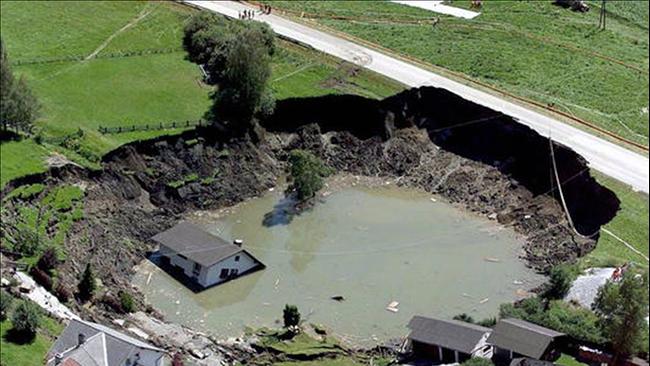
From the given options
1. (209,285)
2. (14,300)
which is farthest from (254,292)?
(14,300)

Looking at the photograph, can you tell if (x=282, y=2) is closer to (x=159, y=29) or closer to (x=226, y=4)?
(x=226, y=4)

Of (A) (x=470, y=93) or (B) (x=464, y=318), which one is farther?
(A) (x=470, y=93)

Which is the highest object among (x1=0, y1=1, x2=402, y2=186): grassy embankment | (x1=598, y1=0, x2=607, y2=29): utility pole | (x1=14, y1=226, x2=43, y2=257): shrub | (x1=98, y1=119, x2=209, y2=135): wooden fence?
(x1=598, y1=0, x2=607, y2=29): utility pole

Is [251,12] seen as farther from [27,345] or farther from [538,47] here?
[27,345]

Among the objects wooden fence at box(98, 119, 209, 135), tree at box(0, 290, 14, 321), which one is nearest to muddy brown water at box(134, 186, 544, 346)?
wooden fence at box(98, 119, 209, 135)

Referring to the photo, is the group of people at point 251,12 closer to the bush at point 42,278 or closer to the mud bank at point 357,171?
the mud bank at point 357,171

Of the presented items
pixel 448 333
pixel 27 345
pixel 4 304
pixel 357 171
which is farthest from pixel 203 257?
pixel 357 171

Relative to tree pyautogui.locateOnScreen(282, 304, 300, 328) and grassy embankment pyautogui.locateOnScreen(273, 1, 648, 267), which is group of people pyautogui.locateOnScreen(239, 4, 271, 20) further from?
tree pyautogui.locateOnScreen(282, 304, 300, 328)
